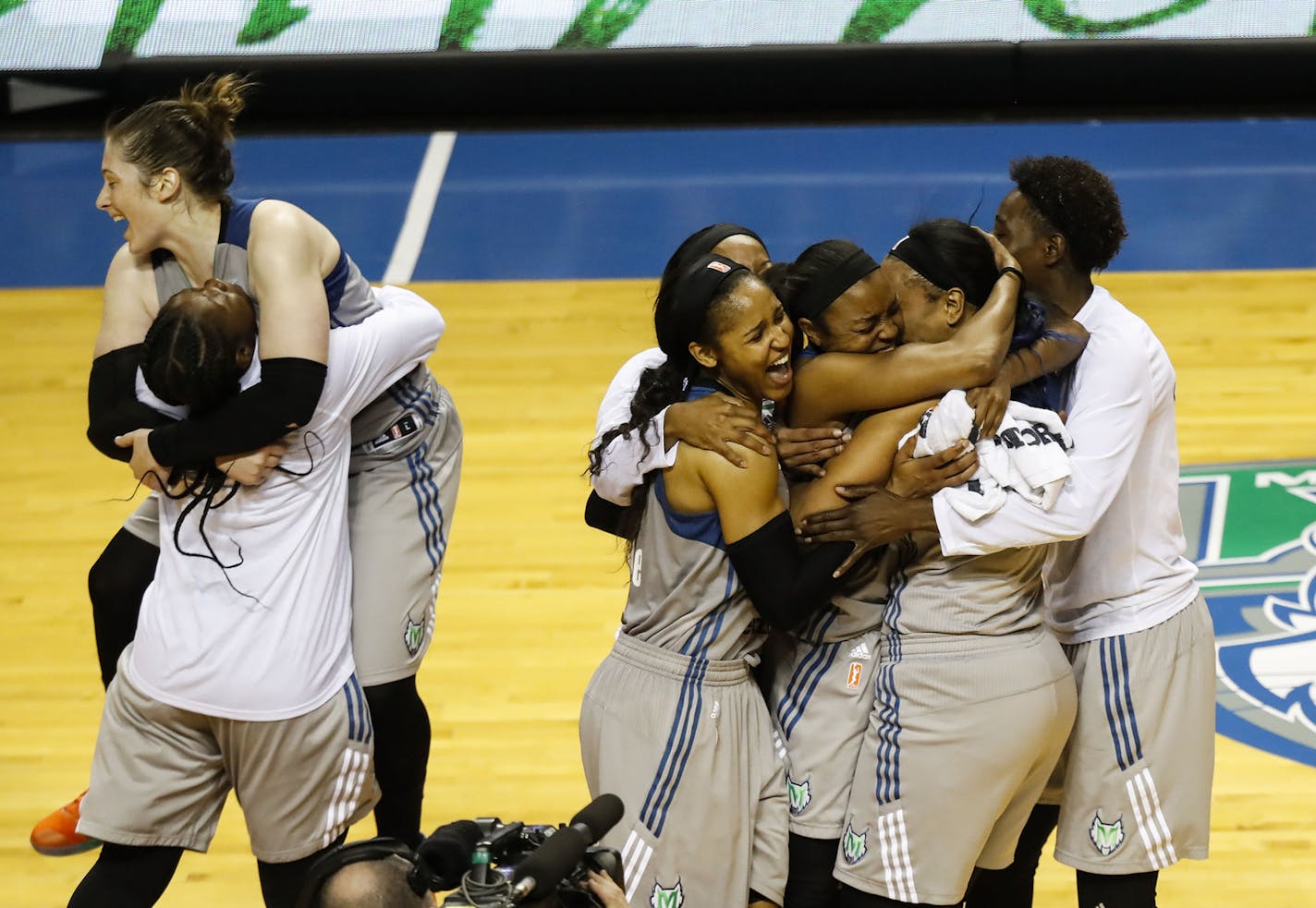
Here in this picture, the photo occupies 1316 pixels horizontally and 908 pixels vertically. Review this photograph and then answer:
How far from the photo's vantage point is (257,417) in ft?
8.75

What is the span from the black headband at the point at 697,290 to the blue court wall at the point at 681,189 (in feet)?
16.1

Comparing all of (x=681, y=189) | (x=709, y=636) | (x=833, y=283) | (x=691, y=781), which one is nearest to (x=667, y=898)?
(x=691, y=781)

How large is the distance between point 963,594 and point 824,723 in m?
0.31

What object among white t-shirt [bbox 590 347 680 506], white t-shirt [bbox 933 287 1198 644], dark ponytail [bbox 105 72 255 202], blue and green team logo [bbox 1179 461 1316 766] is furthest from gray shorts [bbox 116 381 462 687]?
blue and green team logo [bbox 1179 461 1316 766]

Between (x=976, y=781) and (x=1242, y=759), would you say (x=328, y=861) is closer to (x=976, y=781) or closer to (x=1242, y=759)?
(x=976, y=781)

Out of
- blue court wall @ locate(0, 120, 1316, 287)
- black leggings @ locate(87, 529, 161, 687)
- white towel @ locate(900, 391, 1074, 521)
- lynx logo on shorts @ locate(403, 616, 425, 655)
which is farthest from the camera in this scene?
blue court wall @ locate(0, 120, 1316, 287)

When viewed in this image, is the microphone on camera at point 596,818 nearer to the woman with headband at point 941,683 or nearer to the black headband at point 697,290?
the woman with headband at point 941,683

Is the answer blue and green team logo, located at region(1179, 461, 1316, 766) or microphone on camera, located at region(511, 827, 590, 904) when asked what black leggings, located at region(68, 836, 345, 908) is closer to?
microphone on camera, located at region(511, 827, 590, 904)

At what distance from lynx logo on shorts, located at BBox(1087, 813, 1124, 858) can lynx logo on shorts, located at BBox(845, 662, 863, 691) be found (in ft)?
1.56

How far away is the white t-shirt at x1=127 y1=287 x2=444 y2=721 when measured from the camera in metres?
2.64

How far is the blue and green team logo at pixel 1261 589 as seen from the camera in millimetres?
4270

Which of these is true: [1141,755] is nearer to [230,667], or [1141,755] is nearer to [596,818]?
[596,818]

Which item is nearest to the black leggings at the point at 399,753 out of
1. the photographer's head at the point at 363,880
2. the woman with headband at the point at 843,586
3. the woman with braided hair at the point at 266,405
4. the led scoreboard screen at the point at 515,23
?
the woman with braided hair at the point at 266,405

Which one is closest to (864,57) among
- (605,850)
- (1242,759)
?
(1242,759)
